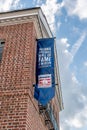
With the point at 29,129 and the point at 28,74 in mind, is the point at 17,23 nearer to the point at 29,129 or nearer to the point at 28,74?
the point at 28,74

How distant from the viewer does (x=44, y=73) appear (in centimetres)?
973

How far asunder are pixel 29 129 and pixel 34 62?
3030mm

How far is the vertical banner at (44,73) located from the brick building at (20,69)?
244 mm

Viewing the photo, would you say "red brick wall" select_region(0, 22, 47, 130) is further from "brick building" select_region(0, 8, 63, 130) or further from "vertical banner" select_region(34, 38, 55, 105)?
"vertical banner" select_region(34, 38, 55, 105)

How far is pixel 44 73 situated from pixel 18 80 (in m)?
1.15

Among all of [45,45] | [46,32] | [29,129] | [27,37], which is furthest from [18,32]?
[29,129]

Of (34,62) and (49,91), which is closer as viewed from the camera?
(49,91)

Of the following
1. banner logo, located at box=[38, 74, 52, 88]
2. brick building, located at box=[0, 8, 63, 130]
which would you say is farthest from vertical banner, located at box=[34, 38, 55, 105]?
brick building, located at box=[0, 8, 63, 130]

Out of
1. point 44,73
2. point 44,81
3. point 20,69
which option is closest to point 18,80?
point 20,69

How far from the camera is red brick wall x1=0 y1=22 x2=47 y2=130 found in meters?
8.38

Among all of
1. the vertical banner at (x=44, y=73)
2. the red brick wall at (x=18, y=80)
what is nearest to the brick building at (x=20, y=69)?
the red brick wall at (x=18, y=80)

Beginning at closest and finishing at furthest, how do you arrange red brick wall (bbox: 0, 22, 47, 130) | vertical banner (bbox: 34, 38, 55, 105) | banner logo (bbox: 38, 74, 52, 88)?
red brick wall (bbox: 0, 22, 47, 130)
vertical banner (bbox: 34, 38, 55, 105)
banner logo (bbox: 38, 74, 52, 88)

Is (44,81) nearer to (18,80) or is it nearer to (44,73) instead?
(44,73)

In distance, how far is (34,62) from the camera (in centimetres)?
1030
